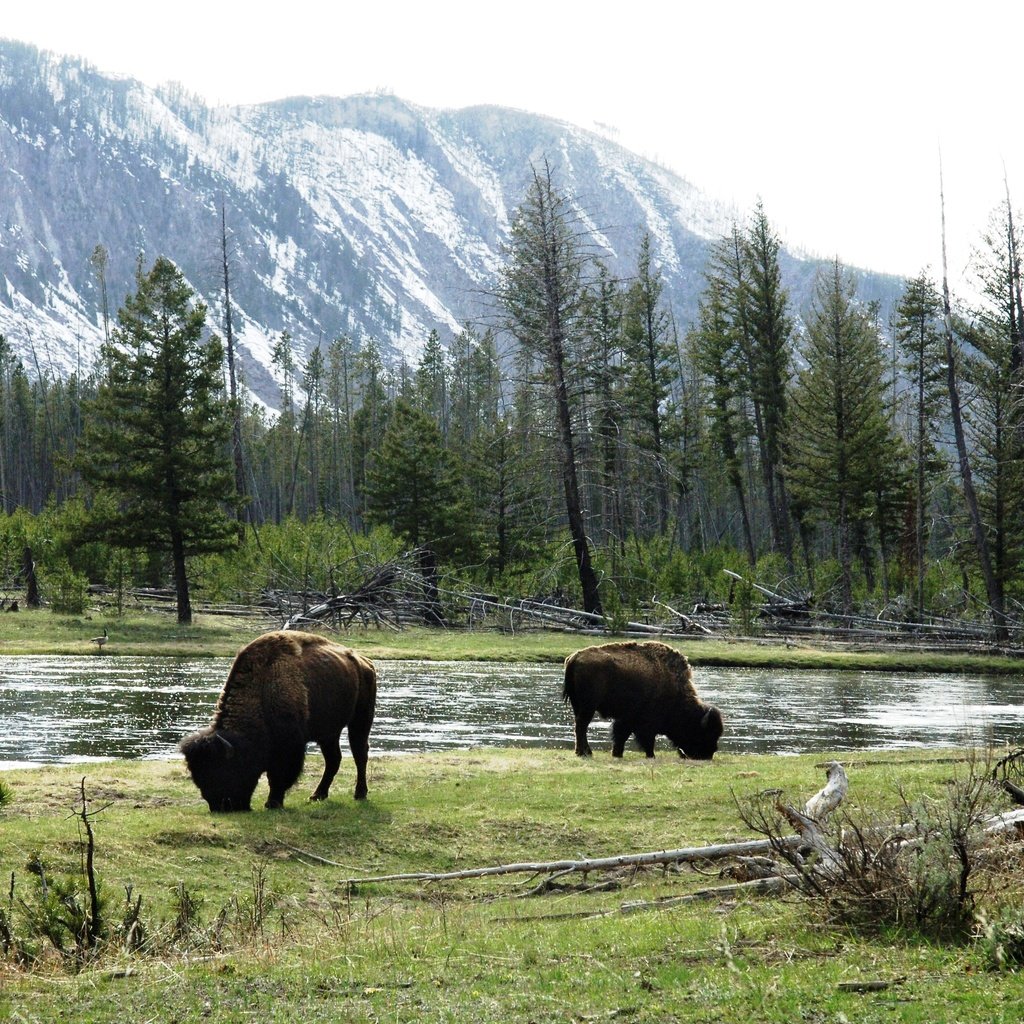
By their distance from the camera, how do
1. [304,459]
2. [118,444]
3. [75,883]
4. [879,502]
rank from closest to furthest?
[75,883] < [118,444] < [879,502] < [304,459]

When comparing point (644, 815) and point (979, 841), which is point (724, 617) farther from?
point (979, 841)

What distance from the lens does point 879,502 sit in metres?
55.7

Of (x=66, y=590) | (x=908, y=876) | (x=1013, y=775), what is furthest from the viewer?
(x=66, y=590)

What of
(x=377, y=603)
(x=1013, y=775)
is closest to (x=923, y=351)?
(x=377, y=603)

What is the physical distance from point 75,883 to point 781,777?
861cm

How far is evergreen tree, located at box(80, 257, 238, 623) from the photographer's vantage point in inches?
1601

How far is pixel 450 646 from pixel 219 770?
22.8 metres

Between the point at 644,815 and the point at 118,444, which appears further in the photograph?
the point at 118,444

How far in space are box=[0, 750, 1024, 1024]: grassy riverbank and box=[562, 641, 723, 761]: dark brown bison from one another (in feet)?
11.2

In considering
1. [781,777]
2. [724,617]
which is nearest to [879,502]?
[724,617]

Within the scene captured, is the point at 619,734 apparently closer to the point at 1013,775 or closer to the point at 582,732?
the point at 582,732

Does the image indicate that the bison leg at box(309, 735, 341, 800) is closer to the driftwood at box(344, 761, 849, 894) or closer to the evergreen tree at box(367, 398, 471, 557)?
the driftwood at box(344, 761, 849, 894)

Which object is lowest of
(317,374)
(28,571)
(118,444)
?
(28,571)

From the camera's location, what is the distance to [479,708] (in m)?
23.2
